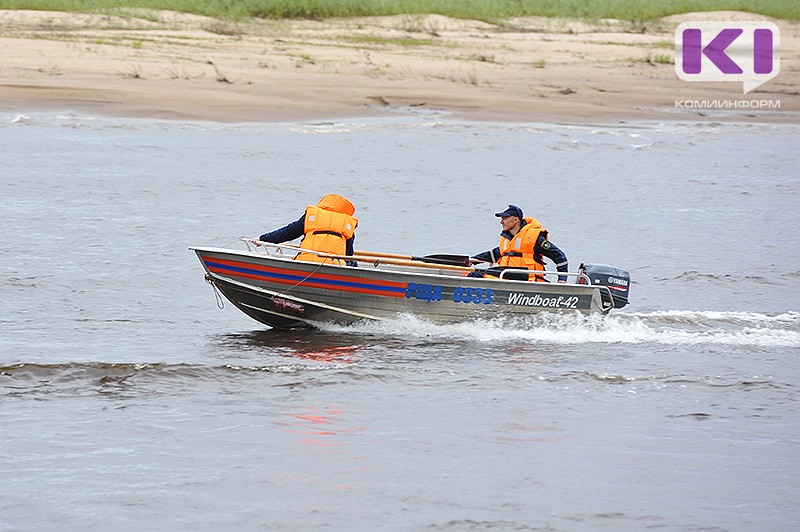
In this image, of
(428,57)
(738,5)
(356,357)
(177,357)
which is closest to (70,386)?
(177,357)

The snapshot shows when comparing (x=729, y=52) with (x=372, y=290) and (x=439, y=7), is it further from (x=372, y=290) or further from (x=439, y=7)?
(x=372, y=290)

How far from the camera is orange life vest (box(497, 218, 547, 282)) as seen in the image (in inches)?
520

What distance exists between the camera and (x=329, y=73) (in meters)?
32.9

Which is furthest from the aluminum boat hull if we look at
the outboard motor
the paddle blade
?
the paddle blade

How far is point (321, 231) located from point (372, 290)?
0.82 metres

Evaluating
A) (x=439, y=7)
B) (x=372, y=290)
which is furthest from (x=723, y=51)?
(x=372, y=290)

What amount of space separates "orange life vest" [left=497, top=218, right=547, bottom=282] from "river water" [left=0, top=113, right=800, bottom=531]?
2.11ft

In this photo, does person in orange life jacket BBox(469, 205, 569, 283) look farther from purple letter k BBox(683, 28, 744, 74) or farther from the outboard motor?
Answer: purple letter k BBox(683, 28, 744, 74)

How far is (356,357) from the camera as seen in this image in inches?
490

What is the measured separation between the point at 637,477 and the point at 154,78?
23854mm

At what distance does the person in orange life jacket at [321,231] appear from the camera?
12.9m

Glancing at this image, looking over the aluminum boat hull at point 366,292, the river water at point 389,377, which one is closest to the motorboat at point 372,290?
the aluminum boat hull at point 366,292

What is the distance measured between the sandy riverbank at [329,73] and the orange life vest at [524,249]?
54.1 feet

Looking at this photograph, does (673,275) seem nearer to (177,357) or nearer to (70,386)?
(177,357)
